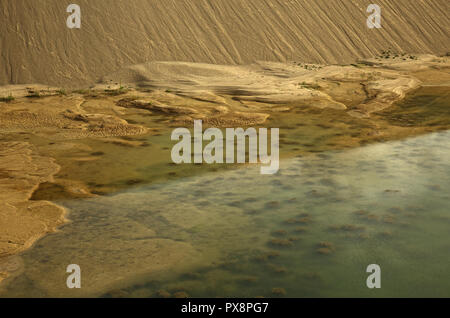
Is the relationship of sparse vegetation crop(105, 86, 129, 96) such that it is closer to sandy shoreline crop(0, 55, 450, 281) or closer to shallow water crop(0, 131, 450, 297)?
sandy shoreline crop(0, 55, 450, 281)

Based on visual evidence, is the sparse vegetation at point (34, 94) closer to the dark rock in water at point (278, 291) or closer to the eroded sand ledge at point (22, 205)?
the eroded sand ledge at point (22, 205)

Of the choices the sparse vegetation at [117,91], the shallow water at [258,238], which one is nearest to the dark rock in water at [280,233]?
the shallow water at [258,238]

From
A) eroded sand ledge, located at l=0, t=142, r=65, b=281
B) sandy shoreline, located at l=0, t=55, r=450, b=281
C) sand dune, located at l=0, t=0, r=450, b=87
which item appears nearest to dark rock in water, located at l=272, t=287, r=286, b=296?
eroded sand ledge, located at l=0, t=142, r=65, b=281

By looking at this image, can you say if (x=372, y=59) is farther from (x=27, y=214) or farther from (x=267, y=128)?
(x=27, y=214)

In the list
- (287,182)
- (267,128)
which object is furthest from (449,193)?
(267,128)

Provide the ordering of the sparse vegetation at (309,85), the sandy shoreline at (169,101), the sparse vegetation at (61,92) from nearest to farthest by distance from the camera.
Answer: the sandy shoreline at (169,101) → the sparse vegetation at (61,92) → the sparse vegetation at (309,85)

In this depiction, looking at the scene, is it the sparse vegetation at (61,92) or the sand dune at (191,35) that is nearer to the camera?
the sparse vegetation at (61,92)

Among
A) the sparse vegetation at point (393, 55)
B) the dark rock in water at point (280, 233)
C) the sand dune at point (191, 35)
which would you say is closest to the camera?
the dark rock in water at point (280, 233)
